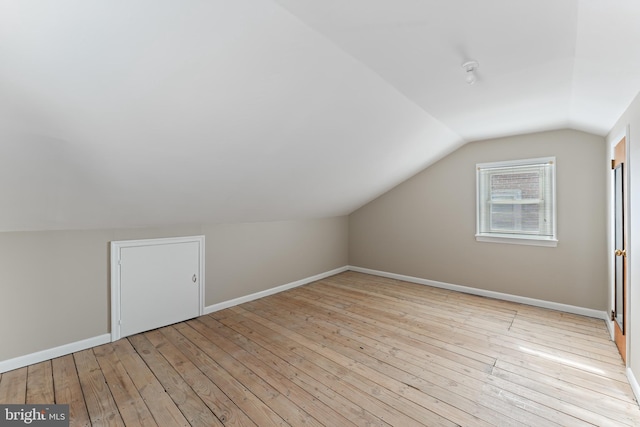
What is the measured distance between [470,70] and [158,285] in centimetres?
338

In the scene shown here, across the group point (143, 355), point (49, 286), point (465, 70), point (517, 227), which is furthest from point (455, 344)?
point (49, 286)

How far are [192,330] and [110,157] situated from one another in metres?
1.92

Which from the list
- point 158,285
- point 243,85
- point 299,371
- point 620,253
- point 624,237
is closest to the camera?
point 243,85

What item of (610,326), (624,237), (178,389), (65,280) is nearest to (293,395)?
(178,389)

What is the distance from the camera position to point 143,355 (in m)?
2.51

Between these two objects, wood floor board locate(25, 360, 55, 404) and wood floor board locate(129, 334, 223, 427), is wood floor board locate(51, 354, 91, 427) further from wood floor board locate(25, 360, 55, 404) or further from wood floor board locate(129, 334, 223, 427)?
wood floor board locate(129, 334, 223, 427)

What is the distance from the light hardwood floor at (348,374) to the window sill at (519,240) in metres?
0.83

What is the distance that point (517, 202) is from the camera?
Result: 3850mm

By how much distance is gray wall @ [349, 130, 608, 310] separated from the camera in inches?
131

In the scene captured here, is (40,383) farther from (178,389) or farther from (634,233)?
(634,233)

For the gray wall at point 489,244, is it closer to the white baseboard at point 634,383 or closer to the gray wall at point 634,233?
the gray wall at point 634,233

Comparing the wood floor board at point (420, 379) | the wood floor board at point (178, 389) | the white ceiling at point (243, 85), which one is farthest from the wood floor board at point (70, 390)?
the wood floor board at point (420, 379)

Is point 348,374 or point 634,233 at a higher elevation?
point 634,233

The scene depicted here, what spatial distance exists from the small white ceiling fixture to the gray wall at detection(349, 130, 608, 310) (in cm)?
224
